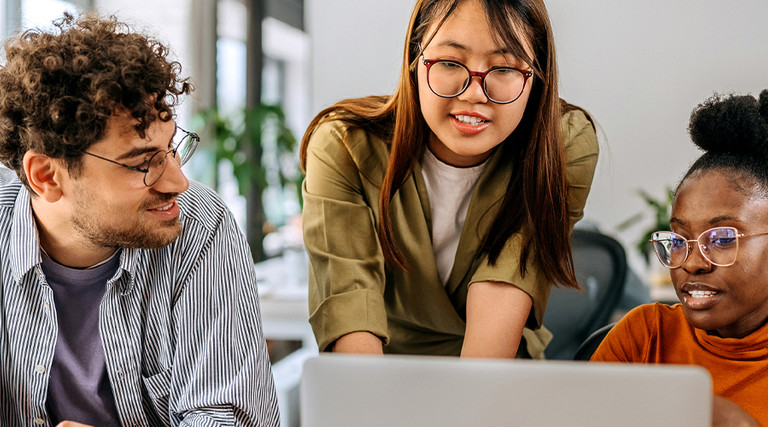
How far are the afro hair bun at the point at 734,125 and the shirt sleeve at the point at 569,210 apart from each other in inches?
8.4

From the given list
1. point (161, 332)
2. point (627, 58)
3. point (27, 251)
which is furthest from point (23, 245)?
point (627, 58)

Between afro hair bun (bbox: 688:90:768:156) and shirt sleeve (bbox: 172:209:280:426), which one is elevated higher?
afro hair bun (bbox: 688:90:768:156)

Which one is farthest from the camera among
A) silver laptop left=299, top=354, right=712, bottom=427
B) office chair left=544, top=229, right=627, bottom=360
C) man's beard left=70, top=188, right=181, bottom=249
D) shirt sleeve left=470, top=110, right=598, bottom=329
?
office chair left=544, top=229, right=627, bottom=360

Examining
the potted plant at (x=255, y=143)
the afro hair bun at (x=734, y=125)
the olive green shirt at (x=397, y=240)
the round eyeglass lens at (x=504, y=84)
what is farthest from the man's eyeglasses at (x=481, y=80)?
the potted plant at (x=255, y=143)

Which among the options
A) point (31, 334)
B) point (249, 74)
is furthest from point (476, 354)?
point (249, 74)

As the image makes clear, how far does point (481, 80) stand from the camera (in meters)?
1.25

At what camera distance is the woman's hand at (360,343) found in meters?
1.30

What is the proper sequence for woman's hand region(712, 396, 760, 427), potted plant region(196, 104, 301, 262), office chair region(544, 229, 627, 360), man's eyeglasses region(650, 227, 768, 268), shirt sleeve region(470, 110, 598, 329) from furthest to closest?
1. potted plant region(196, 104, 301, 262)
2. office chair region(544, 229, 627, 360)
3. shirt sleeve region(470, 110, 598, 329)
4. man's eyeglasses region(650, 227, 768, 268)
5. woman's hand region(712, 396, 760, 427)

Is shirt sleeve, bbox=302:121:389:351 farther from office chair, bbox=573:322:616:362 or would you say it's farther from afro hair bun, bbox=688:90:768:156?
afro hair bun, bbox=688:90:768:156

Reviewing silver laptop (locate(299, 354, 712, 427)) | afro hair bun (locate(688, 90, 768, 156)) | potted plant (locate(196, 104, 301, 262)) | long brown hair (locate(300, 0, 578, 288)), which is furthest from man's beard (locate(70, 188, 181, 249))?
potted plant (locate(196, 104, 301, 262))

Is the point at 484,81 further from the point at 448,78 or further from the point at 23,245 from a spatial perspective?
the point at 23,245

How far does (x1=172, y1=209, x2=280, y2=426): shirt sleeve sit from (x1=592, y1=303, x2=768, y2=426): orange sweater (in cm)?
61

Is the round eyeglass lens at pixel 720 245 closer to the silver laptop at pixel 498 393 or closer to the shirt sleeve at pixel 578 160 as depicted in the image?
the shirt sleeve at pixel 578 160

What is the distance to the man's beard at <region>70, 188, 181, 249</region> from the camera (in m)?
1.23
